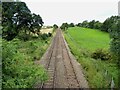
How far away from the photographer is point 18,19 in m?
65.1

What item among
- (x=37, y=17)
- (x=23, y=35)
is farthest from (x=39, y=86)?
(x=37, y=17)

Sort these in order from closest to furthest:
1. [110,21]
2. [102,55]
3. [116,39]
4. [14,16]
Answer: [116,39] < [102,55] < [110,21] < [14,16]

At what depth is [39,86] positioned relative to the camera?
20.5 m

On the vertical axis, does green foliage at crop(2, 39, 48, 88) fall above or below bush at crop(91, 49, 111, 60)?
above

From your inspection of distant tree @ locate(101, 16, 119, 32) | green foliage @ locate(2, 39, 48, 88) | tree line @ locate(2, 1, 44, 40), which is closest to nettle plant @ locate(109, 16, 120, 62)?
distant tree @ locate(101, 16, 119, 32)

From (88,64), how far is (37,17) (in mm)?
47205

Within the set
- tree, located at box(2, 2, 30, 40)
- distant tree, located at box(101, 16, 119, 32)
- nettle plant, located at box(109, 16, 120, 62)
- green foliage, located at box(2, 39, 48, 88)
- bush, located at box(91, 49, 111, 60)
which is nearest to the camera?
green foliage, located at box(2, 39, 48, 88)

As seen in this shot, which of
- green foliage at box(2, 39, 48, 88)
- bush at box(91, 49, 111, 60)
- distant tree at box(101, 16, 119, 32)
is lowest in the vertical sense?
bush at box(91, 49, 111, 60)

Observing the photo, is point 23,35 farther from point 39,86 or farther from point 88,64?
point 39,86

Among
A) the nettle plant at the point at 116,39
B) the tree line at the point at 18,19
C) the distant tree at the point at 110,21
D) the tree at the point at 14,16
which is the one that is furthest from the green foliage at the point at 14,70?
the tree at the point at 14,16

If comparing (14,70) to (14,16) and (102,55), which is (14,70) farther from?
(14,16)

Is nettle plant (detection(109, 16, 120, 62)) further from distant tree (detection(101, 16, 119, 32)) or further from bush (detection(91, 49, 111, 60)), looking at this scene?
bush (detection(91, 49, 111, 60))

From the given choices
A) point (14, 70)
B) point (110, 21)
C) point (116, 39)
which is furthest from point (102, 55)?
point (14, 70)

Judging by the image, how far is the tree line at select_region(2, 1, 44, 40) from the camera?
55406 millimetres
